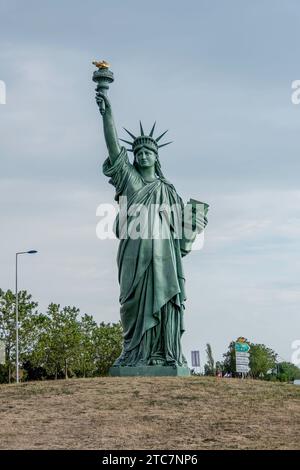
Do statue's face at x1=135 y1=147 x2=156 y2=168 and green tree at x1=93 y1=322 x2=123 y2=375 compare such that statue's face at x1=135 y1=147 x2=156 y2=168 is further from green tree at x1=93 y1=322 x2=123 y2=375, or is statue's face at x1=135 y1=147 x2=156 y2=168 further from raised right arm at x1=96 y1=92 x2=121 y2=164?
green tree at x1=93 y1=322 x2=123 y2=375

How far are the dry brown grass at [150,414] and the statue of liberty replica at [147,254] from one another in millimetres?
1395

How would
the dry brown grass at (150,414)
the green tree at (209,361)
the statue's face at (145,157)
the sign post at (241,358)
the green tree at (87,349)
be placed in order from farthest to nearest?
the green tree at (209,361) → the green tree at (87,349) → the sign post at (241,358) → the statue's face at (145,157) → the dry brown grass at (150,414)

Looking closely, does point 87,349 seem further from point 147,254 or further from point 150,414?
point 150,414

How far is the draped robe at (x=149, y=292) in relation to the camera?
25.2m

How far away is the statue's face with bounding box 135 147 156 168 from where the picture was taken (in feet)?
87.4

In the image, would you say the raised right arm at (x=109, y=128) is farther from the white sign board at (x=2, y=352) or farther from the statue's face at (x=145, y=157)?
the white sign board at (x=2, y=352)

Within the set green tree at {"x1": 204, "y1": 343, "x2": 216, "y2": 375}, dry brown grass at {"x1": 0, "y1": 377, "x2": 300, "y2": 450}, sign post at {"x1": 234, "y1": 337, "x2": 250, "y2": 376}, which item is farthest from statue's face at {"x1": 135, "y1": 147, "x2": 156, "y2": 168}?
green tree at {"x1": 204, "y1": 343, "x2": 216, "y2": 375}

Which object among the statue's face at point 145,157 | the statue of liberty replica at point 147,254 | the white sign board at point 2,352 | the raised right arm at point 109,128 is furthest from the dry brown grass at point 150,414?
the white sign board at point 2,352

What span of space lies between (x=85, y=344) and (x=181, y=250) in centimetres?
3213

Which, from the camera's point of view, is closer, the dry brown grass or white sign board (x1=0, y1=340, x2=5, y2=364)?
the dry brown grass

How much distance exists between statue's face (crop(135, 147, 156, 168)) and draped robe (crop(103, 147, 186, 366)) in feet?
2.36

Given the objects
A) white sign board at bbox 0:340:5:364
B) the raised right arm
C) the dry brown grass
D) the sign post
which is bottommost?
the dry brown grass
